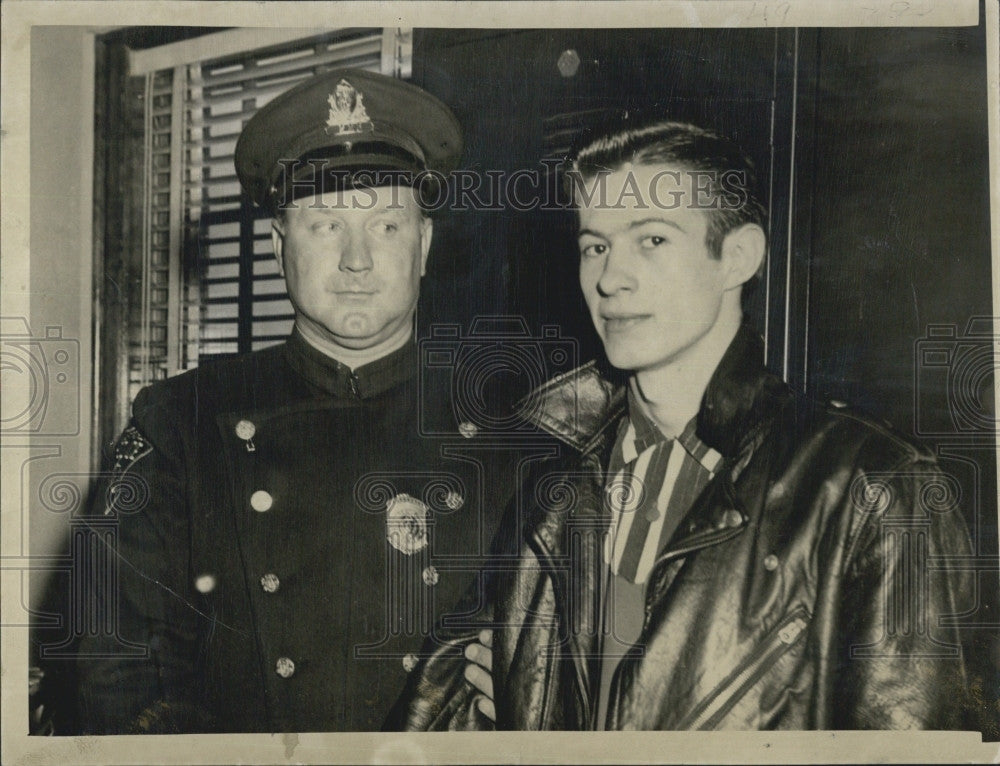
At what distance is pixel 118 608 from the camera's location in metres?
1.82

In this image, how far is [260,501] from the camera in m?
1.80

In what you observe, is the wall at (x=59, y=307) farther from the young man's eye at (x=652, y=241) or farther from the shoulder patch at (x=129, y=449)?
the young man's eye at (x=652, y=241)

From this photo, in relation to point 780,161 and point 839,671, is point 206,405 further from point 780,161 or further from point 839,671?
point 839,671

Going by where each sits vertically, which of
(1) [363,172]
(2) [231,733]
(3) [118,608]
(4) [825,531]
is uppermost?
(1) [363,172]

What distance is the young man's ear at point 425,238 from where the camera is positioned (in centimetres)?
183

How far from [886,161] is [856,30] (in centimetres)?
31

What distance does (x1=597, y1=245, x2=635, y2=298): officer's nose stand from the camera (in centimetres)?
180

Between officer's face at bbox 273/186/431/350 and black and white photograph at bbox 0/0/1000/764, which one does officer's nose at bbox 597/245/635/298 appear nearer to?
black and white photograph at bbox 0/0/1000/764

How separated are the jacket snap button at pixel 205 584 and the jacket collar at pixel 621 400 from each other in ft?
2.51

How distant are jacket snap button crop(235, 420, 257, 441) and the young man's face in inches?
30.7

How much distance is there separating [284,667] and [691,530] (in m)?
0.92

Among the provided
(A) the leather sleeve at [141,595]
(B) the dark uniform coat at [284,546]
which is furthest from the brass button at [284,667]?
(A) the leather sleeve at [141,595]

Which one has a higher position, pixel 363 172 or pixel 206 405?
pixel 363 172

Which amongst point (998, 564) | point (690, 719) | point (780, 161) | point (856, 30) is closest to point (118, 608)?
point (690, 719)
